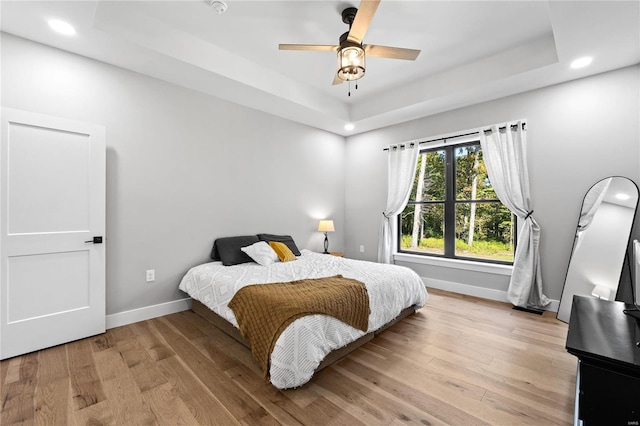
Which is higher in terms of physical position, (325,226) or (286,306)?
(325,226)

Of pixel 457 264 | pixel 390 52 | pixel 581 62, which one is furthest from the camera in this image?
pixel 457 264

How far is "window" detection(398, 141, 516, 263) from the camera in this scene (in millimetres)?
3893

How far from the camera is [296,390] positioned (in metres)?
1.87

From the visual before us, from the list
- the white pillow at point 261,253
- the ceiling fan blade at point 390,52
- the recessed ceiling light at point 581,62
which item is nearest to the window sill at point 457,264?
the white pillow at point 261,253

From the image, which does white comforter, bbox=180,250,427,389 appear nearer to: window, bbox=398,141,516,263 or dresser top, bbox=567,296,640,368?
dresser top, bbox=567,296,640,368

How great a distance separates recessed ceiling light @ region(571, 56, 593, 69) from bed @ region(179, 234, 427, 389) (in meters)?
2.67

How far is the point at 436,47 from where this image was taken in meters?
3.06

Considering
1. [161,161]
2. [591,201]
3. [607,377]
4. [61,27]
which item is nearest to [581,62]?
[591,201]

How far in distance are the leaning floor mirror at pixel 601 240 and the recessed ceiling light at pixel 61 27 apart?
5212 millimetres

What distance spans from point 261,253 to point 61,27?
8.90ft

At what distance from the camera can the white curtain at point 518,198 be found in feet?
11.1

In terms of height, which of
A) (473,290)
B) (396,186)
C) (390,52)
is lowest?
(473,290)

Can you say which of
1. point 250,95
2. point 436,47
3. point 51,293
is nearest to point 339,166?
point 250,95

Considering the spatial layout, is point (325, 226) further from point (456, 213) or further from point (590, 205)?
point (590, 205)
